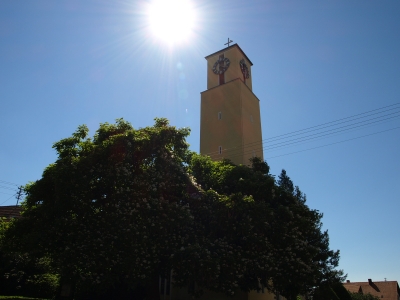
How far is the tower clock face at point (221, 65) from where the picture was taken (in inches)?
1470

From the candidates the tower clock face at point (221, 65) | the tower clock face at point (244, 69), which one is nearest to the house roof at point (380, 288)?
the tower clock face at point (244, 69)

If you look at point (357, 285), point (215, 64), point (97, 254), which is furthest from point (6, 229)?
point (357, 285)

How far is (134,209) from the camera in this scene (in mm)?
14219

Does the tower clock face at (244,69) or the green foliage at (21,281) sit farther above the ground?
the tower clock face at (244,69)

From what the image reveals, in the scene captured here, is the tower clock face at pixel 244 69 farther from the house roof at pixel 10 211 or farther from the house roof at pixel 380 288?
the house roof at pixel 380 288

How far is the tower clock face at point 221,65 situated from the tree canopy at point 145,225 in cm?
2177

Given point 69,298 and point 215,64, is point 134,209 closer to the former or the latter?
point 69,298

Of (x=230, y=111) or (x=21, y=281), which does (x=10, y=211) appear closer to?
(x=21, y=281)

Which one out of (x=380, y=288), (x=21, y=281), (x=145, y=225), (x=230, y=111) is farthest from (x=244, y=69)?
(x=380, y=288)

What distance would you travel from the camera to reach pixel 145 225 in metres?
14.2

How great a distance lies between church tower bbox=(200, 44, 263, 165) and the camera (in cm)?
3253

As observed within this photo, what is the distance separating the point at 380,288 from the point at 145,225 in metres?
67.1

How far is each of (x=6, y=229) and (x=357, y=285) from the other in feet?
213

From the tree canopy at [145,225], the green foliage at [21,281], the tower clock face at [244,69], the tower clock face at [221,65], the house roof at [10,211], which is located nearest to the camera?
the tree canopy at [145,225]
